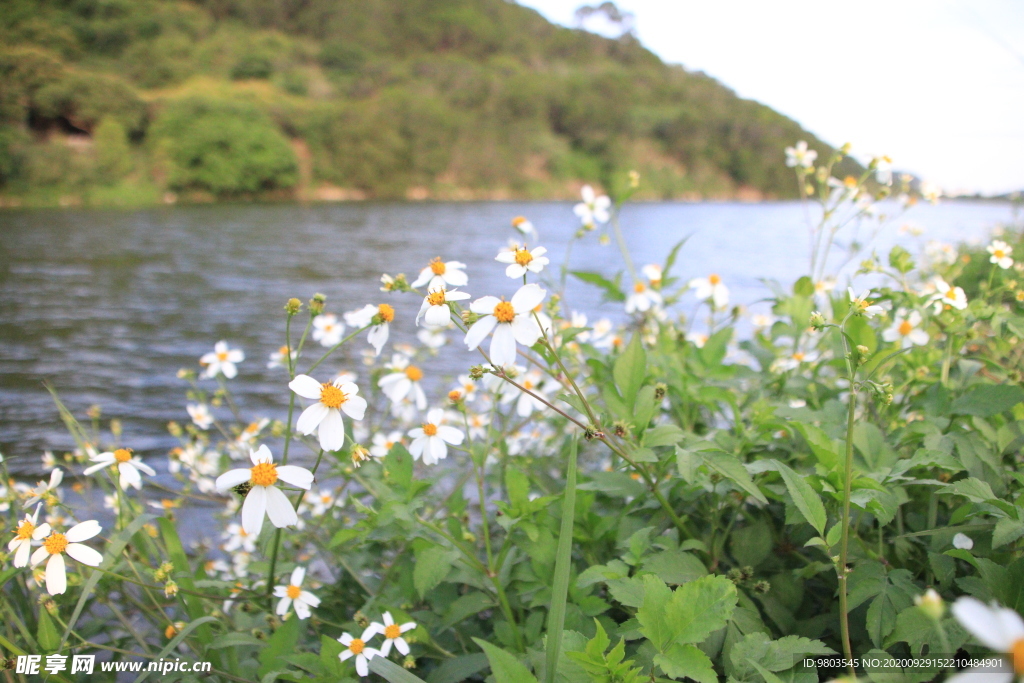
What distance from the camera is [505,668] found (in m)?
0.84

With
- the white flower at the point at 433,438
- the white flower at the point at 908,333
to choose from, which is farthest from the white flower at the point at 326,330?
A: the white flower at the point at 908,333

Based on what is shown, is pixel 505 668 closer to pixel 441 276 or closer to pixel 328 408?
pixel 328 408

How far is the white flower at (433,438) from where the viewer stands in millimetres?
1223

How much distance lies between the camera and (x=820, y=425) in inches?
50.4

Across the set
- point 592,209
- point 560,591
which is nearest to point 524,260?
point 560,591

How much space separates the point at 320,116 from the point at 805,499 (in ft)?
136

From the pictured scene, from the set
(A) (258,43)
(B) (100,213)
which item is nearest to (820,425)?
(B) (100,213)

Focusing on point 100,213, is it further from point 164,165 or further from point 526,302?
point 526,302

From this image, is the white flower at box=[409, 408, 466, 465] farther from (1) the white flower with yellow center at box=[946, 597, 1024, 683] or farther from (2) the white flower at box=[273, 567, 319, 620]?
(1) the white flower with yellow center at box=[946, 597, 1024, 683]

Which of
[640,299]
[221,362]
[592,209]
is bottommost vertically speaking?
[221,362]

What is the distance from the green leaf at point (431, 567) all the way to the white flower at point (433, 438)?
179mm

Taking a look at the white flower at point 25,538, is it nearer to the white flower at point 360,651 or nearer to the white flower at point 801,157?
A: the white flower at point 360,651

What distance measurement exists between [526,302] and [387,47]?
85776 millimetres

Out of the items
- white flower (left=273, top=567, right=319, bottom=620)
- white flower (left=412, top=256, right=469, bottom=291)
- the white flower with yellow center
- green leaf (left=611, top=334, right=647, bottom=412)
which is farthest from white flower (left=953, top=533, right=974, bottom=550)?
white flower (left=273, top=567, right=319, bottom=620)
